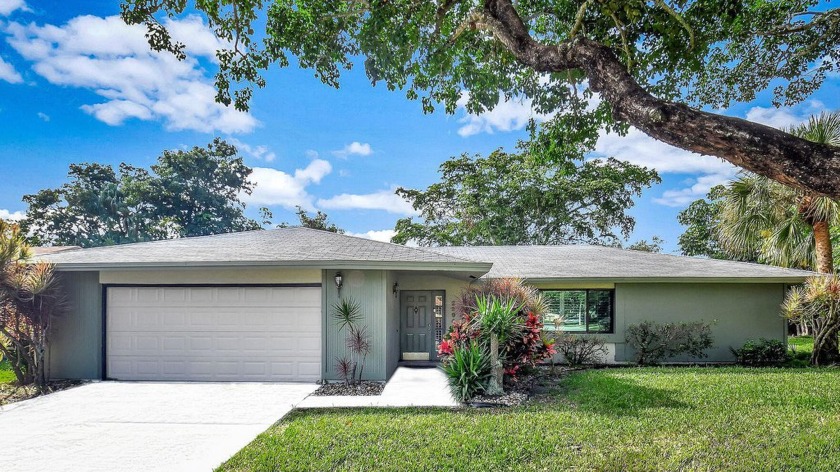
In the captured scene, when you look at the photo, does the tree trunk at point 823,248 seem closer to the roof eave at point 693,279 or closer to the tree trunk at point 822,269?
the tree trunk at point 822,269

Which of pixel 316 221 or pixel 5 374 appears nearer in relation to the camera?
pixel 5 374

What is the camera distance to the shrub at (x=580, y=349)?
33.9 ft

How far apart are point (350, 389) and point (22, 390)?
5.92 metres

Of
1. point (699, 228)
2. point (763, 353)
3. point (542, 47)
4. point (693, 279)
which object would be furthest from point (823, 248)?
point (699, 228)

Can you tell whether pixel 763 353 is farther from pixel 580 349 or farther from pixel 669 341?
pixel 580 349

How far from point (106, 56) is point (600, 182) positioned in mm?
19927

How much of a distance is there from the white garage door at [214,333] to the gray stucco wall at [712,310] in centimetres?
760

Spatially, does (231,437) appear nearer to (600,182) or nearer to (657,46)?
(657,46)

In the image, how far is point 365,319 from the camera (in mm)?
8250

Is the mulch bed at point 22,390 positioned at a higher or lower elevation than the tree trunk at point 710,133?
lower

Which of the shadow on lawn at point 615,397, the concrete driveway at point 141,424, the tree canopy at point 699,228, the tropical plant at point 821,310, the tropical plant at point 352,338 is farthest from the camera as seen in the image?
the tree canopy at point 699,228

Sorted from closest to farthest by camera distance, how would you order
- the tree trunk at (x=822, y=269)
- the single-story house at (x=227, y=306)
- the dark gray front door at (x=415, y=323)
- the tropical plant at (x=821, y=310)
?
the single-story house at (x=227, y=306) → the tropical plant at (x=821, y=310) → the tree trunk at (x=822, y=269) → the dark gray front door at (x=415, y=323)

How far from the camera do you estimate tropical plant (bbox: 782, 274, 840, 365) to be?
984 cm

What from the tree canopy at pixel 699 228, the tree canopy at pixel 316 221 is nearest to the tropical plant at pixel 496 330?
the tree canopy at pixel 699 228
